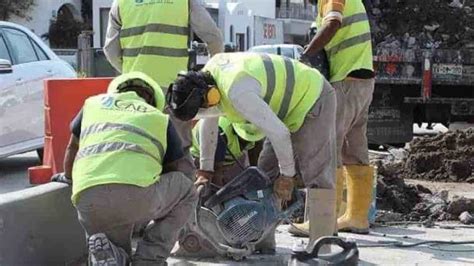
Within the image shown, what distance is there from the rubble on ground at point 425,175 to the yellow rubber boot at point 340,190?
1.26 ft

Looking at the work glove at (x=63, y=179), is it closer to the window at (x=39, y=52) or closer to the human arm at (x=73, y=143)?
the human arm at (x=73, y=143)

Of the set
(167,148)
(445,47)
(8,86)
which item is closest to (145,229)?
(167,148)

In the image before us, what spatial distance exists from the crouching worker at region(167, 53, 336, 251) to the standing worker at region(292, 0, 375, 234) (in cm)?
88

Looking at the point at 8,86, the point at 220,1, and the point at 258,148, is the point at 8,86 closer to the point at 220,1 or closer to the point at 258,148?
the point at 258,148

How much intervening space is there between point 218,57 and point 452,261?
1.97 metres

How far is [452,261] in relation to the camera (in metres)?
5.96

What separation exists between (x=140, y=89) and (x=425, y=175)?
587 centimetres

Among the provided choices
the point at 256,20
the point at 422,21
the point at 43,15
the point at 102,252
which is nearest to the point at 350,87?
the point at 102,252

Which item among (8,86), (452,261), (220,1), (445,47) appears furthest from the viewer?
(220,1)

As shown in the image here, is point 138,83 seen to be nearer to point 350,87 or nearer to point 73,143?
point 73,143

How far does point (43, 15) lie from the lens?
48344mm

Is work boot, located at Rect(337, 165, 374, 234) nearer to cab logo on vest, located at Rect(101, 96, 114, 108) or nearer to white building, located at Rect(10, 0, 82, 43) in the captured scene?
cab logo on vest, located at Rect(101, 96, 114, 108)

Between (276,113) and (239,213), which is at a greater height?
(276,113)

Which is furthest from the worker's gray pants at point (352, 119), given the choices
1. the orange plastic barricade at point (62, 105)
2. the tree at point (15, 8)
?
the tree at point (15, 8)
